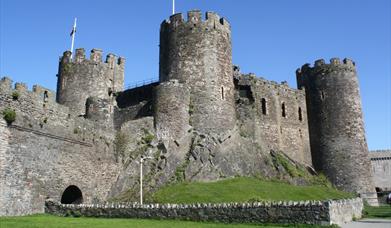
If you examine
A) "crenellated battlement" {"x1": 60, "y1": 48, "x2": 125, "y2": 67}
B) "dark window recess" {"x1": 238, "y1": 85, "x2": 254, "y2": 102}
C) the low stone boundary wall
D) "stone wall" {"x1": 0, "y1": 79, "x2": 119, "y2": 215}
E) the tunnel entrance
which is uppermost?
"crenellated battlement" {"x1": 60, "y1": 48, "x2": 125, "y2": 67}

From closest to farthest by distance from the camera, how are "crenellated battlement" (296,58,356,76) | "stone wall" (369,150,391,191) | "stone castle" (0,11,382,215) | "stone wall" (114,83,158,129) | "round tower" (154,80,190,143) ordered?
1. "stone castle" (0,11,382,215)
2. "round tower" (154,80,190,143)
3. "stone wall" (114,83,158,129)
4. "crenellated battlement" (296,58,356,76)
5. "stone wall" (369,150,391,191)

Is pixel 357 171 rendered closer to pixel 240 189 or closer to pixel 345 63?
pixel 345 63

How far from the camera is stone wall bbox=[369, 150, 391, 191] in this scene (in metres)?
60.2

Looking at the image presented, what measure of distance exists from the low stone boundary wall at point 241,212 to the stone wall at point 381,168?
1550 inches

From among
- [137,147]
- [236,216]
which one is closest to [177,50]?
[137,147]

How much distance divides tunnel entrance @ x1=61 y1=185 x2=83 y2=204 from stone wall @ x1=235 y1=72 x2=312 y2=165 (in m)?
14.4

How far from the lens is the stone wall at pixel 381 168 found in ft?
197

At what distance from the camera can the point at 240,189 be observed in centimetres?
2883

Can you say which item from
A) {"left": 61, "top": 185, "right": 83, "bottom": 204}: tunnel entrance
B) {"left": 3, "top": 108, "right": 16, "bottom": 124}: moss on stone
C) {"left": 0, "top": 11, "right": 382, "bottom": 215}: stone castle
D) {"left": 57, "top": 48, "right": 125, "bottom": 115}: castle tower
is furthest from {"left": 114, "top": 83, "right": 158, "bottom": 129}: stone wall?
{"left": 3, "top": 108, "right": 16, "bottom": 124}: moss on stone

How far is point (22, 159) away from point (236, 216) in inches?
484

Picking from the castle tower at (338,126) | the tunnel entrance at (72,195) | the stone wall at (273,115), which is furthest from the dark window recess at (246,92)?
the tunnel entrance at (72,195)

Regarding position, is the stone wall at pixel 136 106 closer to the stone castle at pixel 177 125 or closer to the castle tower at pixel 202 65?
the stone castle at pixel 177 125

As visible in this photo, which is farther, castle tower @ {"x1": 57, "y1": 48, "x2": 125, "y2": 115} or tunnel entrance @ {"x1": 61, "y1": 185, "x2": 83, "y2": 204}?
castle tower @ {"x1": 57, "y1": 48, "x2": 125, "y2": 115}

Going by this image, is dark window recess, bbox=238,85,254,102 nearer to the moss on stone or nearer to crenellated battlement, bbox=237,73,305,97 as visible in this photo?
crenellated battlement, bbox=237,73,305,97
